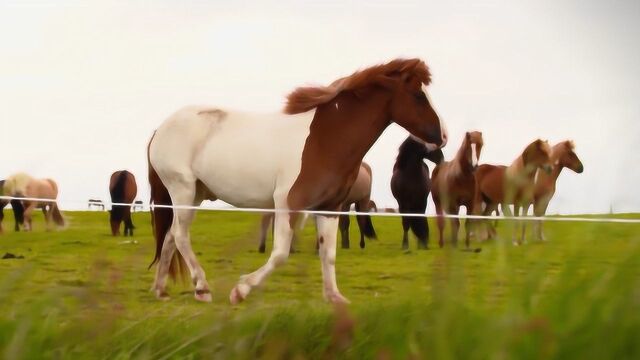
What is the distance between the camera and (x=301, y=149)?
197 inches

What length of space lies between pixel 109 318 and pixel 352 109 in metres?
3.25

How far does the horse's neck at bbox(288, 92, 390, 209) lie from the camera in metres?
4.86

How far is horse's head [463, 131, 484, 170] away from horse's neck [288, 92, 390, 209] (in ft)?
12.2

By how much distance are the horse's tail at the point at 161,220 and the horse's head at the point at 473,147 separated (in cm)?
366

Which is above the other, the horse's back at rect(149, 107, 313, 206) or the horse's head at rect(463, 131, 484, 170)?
the horse's head at rect(463, 131, 484, 170)

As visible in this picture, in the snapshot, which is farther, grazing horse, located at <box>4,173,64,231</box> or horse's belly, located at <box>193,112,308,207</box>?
grazing horse, located at <box>4,173,64,231</box>

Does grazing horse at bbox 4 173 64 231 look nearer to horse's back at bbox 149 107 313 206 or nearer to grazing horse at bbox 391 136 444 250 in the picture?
grazing horse at bbox 391 136 444 250

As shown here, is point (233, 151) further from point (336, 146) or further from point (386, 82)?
point (386, 82)

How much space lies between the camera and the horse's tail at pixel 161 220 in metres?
5.59

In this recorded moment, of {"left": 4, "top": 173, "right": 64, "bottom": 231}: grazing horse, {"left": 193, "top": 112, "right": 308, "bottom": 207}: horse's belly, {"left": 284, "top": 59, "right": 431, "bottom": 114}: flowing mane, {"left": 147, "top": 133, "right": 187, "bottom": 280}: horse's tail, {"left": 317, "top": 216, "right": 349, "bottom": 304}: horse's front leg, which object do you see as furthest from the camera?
{"left": 4, "top": 173, "right": 64, "bottom": 231}: grazing horse

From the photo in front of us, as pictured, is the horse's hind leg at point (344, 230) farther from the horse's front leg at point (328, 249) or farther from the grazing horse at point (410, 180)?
the horse's front leg at point (328, 249)

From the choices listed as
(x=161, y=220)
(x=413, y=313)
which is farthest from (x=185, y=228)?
(x=413, y=313)

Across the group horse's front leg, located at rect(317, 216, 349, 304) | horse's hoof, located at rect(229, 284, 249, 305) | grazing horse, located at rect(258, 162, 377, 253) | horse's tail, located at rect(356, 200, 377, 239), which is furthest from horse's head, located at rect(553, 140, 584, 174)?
horse's hoof, located at rect(229, 284, 249, 305)

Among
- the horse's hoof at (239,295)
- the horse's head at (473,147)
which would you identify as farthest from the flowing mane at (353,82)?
the horse's head at (473,147)
